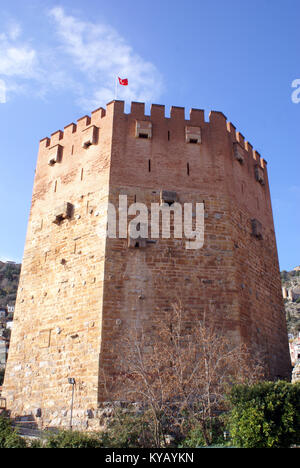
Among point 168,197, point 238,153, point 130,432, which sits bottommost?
point 130,432

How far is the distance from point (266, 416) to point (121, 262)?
5313 millimetres

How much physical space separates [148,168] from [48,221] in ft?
11.9

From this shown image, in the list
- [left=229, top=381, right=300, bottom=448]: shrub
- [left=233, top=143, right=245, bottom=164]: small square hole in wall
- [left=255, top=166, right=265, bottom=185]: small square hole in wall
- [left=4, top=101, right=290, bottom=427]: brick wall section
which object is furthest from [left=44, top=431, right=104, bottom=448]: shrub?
[left=255, top=166, right=265, bottom=185]: small square hole in wall

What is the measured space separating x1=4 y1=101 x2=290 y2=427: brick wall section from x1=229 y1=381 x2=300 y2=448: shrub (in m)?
2.92

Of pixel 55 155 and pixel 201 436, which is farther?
pixel 55 155

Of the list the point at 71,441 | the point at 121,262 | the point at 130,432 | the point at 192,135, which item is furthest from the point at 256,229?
the point at 71,441

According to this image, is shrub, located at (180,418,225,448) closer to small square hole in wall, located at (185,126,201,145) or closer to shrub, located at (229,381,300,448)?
shrub, located at (229,381,300,448)

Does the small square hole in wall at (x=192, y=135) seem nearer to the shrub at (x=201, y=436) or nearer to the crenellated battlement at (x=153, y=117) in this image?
the crenellated battlement at (x=153, y=117)

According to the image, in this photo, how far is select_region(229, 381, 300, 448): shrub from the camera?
785 centimetres

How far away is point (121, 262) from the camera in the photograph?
11.6 m

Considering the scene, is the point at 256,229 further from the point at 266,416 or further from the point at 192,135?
the point at 266,416

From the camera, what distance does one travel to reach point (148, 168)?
1296cm

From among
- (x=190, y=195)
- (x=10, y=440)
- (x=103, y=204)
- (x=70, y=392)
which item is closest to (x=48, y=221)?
(x=103, y=204)

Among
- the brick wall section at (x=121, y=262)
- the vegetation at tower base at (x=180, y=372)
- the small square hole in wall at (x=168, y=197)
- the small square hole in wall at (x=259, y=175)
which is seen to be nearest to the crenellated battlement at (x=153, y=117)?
the brick wall section at (x=121, y=262)
